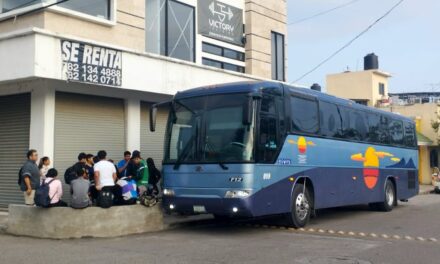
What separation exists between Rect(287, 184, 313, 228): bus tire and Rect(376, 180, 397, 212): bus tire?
5551 millimetres

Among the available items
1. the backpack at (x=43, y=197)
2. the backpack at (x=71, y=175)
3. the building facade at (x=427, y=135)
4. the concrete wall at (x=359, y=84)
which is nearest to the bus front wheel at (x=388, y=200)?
the backpack at (x=71, y=175)

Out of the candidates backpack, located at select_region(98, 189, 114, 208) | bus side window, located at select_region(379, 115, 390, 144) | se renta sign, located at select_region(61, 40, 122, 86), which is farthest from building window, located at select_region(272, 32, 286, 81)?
backpack, located at select_region(98, 189, 114, 208)

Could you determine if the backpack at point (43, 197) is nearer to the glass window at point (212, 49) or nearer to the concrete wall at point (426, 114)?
the glass window at point (212, 49)

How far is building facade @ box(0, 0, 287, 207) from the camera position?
1279 centimetres

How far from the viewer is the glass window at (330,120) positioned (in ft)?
44.7

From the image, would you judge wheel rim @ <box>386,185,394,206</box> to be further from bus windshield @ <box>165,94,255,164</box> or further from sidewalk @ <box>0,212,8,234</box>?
sidewalk @ <box>0,212,8,234</box>

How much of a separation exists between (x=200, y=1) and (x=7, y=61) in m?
8.46

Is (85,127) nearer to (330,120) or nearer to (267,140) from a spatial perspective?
(267,140)

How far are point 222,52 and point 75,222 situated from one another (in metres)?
11.2

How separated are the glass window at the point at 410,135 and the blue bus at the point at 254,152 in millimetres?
5960

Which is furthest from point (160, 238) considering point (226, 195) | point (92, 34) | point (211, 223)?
point (92, 34)

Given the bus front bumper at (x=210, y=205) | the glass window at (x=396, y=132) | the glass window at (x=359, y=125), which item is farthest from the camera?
the glass window at (x=396, y=132)

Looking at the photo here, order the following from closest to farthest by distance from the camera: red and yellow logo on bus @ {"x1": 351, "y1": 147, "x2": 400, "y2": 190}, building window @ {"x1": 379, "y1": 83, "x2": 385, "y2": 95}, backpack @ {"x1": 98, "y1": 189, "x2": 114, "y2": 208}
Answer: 1. backpack @ {"x1": 98, "y1": 189, "x2": 114, "y2": 208}
2. red and yellow logo on bus @ {"x1": 351, "y1": 147, "x2": 400, "y2": 190}
3. building window @ {"x1": 379, "y1": 83, "x2": 385, "y2": 95}

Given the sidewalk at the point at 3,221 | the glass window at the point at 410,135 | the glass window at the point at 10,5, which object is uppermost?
the glass window at the point at 10,5
